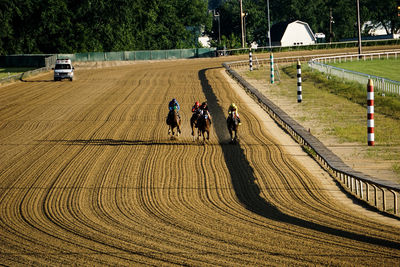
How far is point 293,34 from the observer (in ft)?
362

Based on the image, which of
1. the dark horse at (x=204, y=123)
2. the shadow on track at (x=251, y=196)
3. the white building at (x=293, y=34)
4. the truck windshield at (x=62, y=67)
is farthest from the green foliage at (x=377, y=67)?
the white building at (x=293, y=34)

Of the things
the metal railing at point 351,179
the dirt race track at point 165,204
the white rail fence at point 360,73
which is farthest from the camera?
the white rail fence at point 360,73

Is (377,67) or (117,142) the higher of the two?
(377,67)

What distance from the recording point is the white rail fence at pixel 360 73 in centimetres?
2534

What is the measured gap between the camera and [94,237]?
7.73 m

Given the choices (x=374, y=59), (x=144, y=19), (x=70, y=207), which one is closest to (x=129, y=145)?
(x=70, y=207)

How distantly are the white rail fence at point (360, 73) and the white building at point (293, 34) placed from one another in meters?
57.0

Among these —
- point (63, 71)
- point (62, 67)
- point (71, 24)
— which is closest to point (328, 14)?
point (71, 24)

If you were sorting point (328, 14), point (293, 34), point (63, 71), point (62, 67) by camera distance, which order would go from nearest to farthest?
point (63, 71) → point (62, 67) → point (293, 34) → point (328, 14)

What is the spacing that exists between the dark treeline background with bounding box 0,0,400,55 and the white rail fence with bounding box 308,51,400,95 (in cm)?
3227

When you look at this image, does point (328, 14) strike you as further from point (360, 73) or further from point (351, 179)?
point (351, 179)

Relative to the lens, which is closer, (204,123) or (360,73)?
(204,123)

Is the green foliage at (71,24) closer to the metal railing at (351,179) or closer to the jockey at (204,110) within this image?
the metal railing at (351,179)

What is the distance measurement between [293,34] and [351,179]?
102640 mm
